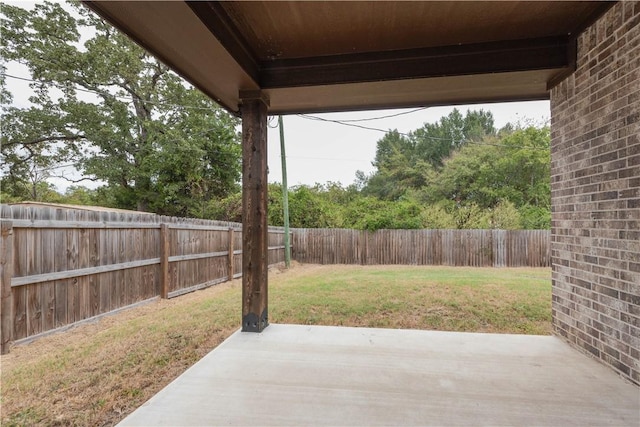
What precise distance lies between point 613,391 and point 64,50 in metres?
14.1

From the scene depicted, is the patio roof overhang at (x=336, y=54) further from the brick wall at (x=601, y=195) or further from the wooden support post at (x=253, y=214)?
the brick wall at (x=601, y=195)

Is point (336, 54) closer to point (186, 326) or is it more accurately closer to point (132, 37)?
point (132, 37)

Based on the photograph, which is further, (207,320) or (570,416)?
(207,320)

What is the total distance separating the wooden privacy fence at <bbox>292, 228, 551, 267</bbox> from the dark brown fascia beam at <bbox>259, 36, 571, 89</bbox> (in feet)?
26.8

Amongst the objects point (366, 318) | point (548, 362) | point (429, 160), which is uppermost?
point (429, 160)

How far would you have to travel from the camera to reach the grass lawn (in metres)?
2.18

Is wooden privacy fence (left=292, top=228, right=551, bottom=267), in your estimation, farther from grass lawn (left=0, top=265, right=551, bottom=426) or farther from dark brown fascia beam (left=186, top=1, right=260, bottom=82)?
dark brown fascia beam (left=186, top=1, right=260, bottom=82)

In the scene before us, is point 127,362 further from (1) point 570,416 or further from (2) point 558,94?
(2) point 558,94

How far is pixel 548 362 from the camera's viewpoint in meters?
2.20

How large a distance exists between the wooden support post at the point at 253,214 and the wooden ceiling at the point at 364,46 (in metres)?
0.23

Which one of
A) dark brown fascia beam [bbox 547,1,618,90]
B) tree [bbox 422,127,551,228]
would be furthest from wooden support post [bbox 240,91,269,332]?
tree [bbox 422,127,551,228]

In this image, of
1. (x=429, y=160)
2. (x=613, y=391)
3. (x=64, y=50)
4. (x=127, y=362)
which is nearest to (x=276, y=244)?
(x=127, y=362)

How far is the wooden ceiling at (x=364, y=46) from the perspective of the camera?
1.96 metres

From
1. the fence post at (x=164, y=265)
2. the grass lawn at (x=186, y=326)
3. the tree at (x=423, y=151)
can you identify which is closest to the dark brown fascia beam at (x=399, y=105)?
the grass lawn at (x=186, y=326)
